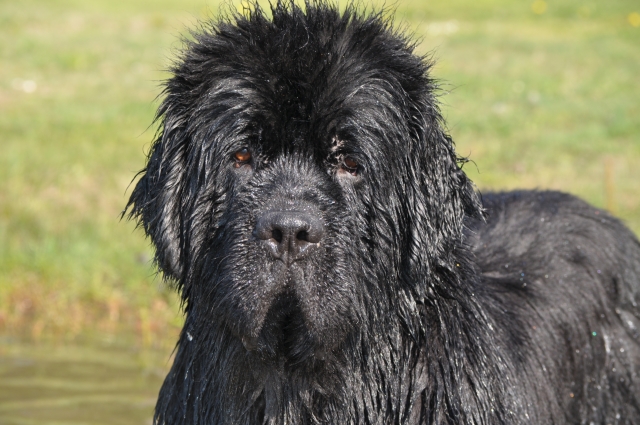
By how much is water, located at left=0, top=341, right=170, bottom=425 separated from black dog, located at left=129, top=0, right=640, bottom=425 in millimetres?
2551

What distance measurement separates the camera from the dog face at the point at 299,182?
3.47 m

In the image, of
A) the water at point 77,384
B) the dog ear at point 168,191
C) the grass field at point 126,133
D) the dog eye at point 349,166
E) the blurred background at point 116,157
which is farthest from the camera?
the grass field at point 126,133

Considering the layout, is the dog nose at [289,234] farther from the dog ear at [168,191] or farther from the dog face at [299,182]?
the dog ear at [168,191]

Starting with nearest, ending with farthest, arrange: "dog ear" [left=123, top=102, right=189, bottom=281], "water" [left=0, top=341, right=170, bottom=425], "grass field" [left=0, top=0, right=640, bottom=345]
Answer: "dog ear" [left=123, top=102, right=189, bottom=281], "water" [left=0, top=341, right=170, bottom=425], "grass field" [left=0, top=0, right=640, bottom=345]

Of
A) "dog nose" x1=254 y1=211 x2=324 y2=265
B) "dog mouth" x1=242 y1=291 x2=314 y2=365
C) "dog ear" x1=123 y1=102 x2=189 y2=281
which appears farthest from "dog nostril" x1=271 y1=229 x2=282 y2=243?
"dog ear" x1=123 y1=102 x2=189 y2=281

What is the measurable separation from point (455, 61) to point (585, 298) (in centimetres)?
1592

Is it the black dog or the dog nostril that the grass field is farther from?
the dog nostril

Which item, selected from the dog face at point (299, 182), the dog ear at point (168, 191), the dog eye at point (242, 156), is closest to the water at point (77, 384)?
the dog ear at point (168, 191)

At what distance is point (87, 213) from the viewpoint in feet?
32.6

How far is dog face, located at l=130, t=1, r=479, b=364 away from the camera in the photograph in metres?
3.47

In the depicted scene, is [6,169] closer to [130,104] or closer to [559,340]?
[130,104]

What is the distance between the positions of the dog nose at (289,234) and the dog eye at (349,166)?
0.37 metres

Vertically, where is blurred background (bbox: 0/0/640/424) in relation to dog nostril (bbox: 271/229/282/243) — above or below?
above

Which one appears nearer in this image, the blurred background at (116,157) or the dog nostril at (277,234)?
the dog nostril at (277,234)
